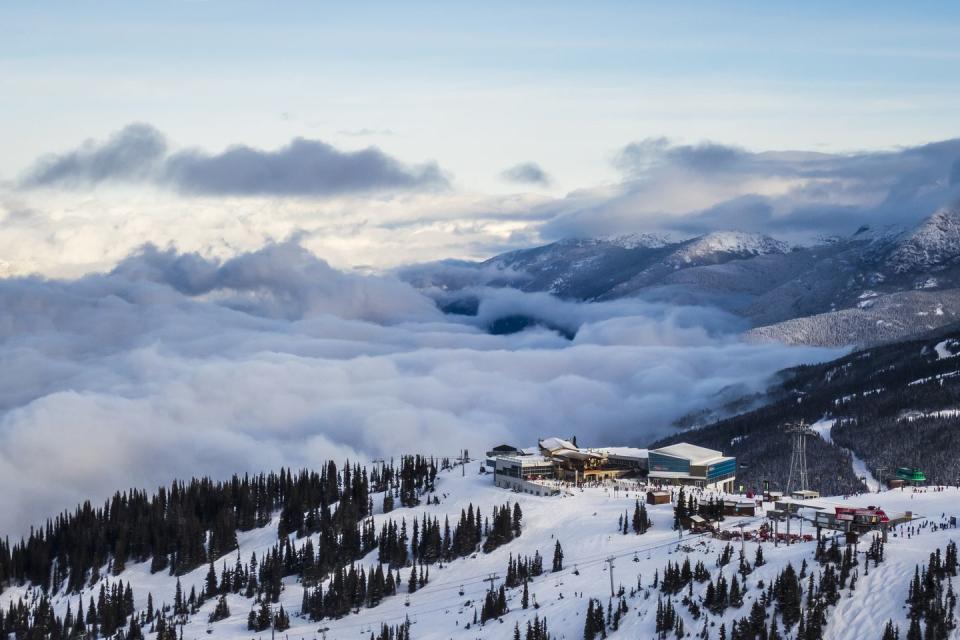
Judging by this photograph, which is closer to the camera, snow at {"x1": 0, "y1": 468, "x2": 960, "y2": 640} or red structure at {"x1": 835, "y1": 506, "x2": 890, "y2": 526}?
snow at {"x1": 0, "y1": 468, "x2": 960, "y2": 640}

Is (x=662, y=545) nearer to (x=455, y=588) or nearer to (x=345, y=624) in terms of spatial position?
(x=455, y=588)

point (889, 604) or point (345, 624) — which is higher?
point (889, 604)

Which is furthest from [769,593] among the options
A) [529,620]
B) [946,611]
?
[529,620]

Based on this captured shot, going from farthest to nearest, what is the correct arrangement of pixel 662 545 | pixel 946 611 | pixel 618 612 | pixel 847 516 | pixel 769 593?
1. pixel 662 545
2. pixel 847 516
3. pixel 618 612
4. pixel 769 593
5. pixel 946 611

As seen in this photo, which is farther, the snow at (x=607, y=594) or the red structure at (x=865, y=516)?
the red structure at (x=865, y=516)

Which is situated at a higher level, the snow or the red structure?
the red structure

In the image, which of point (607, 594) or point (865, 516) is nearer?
point (607, 594)

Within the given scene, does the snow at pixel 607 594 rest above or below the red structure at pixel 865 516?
below

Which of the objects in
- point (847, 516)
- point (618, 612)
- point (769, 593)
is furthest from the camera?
point (847, 516)

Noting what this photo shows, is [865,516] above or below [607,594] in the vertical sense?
above

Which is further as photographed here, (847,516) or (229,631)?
(229,631)
